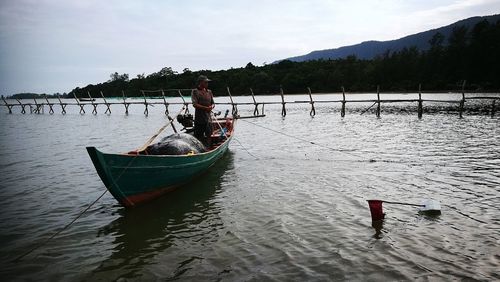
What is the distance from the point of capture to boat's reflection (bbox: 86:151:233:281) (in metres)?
5.55

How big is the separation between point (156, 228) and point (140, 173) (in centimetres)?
137

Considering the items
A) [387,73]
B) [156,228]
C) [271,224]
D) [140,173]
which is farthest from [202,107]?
[387,73]

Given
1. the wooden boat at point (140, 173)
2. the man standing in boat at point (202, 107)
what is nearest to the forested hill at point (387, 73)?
the man standing in boat at point (202, 107)

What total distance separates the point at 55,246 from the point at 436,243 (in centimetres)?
692

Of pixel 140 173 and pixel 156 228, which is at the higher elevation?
pixel 140 173

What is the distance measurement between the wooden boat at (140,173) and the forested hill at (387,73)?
2030 inches

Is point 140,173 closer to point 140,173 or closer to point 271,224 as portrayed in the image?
point 140,173

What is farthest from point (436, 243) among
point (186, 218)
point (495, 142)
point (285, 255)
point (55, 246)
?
point (495, 142)

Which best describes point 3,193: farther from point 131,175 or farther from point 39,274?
point 39,274

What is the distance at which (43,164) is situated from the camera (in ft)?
44.3

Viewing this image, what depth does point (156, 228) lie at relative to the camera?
704 cm

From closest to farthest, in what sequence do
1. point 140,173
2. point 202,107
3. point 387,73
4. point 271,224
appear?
point 271,224 → point 140,173 → point 202,107 → point 387,73

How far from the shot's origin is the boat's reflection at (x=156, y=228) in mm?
5547

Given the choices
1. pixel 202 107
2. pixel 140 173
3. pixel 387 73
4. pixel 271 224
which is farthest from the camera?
pixel 387 73
